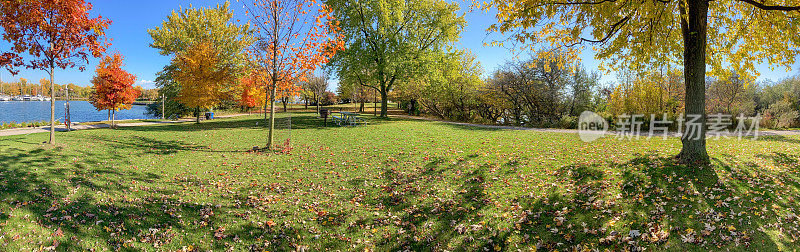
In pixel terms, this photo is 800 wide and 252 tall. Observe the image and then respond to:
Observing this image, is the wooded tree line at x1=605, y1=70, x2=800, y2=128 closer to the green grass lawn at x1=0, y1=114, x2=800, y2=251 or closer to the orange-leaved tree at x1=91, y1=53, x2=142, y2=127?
the green grass lawn at x1=0, y1=114, x2=800, y2=251

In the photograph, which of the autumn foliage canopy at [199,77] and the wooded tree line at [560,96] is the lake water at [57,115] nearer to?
the autumn foliage canopy at [199,77]

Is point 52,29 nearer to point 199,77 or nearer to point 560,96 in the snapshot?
point 199,77

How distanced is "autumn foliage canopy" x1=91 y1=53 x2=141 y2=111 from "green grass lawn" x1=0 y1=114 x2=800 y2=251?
1242 cm

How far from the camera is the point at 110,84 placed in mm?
18938

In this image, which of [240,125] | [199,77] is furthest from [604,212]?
[199,77]

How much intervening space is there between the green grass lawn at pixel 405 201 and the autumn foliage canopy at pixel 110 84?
40.7ft

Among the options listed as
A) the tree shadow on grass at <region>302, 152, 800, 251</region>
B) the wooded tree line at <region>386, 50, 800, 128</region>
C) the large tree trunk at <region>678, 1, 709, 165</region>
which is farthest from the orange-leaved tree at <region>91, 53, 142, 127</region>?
the large tree trunk at <region>678, 1, 709, 165</region>

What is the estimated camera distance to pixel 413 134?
14.5 meters

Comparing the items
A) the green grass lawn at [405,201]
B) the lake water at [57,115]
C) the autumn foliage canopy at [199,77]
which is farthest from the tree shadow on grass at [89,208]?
the lake water at [57,115]

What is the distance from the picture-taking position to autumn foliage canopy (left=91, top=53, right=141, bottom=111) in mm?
18922

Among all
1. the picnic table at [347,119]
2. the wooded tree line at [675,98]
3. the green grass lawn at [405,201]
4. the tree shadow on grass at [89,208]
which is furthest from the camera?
the picnic table at [347,119]

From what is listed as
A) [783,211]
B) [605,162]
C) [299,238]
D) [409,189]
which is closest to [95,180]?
[299,238]

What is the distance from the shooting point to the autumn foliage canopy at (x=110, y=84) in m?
18.9

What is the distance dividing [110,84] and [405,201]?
22.4 m
